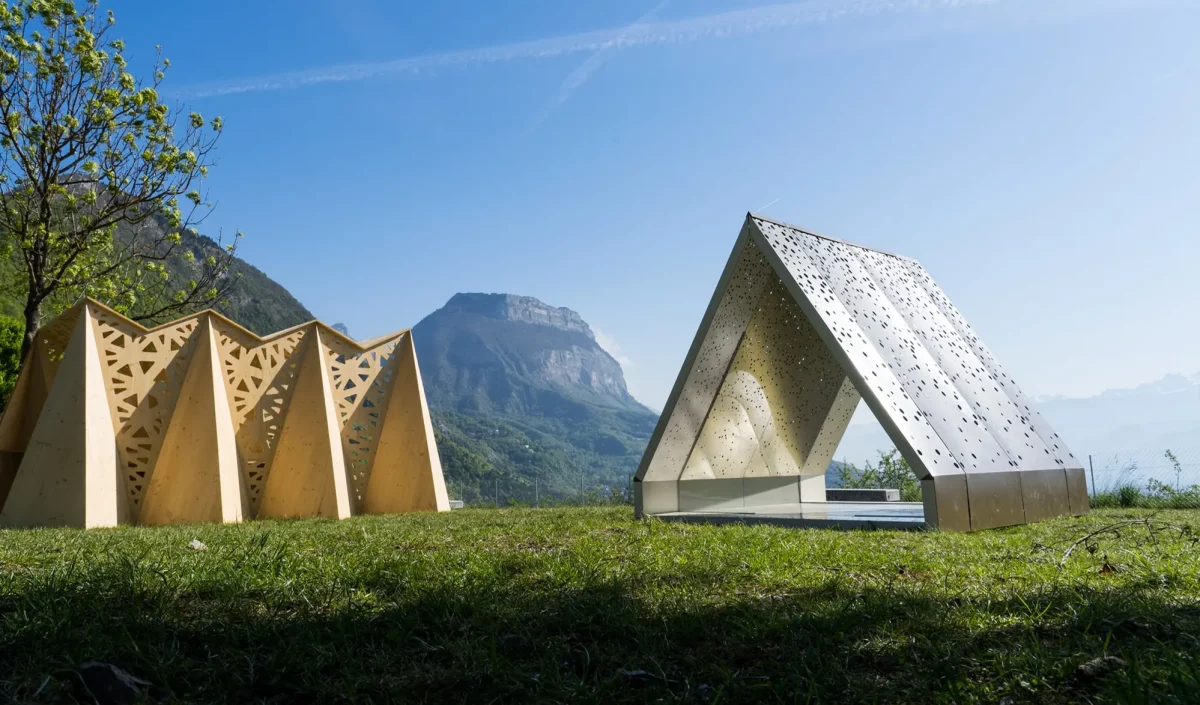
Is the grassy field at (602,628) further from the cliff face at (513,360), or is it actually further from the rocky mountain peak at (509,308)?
the rocky mountain peak at (509,308)

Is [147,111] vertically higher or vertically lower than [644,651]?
higher

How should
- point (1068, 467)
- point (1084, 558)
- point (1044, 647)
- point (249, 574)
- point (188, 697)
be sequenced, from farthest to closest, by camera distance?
point (1068, 467) → point (1084, 558) → point (249, 574) → point (1044, 647) → point (188, 697)

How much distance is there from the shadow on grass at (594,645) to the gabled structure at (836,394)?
4.95m

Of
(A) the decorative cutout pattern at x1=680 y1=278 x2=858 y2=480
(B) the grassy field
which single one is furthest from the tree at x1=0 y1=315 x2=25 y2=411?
(B) the grassy field

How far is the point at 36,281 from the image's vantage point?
575 inches

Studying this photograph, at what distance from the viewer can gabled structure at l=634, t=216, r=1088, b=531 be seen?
8945 mm

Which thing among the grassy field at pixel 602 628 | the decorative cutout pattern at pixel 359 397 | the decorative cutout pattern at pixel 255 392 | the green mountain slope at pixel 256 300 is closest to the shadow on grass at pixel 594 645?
the grassy field at pixel 602 628

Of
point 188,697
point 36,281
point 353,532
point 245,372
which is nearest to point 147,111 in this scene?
point 36,281

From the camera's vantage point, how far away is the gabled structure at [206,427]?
12016 millimetres

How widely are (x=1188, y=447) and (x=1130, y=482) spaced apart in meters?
3.05

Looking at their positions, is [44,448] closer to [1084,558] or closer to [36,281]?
[36,281]

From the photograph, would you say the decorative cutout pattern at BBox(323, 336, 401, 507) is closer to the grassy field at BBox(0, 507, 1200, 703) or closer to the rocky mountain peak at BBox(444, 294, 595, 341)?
the grassy field at BBox(0, 507, 1200, 703)

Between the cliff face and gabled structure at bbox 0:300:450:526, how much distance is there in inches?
4390

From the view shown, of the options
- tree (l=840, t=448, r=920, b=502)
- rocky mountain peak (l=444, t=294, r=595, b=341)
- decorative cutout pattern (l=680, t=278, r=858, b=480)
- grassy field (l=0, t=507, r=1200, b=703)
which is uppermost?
rocky mountain peak (l=444, t=294, r=595, b=341)
